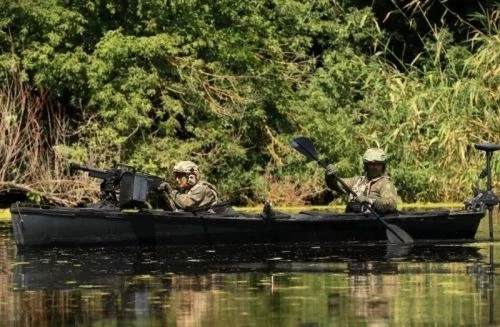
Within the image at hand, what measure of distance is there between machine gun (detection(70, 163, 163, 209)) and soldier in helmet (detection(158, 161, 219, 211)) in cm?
42

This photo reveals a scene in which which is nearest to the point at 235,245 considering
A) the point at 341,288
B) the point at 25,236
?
the point at 25,236

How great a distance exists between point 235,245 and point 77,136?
10287mm

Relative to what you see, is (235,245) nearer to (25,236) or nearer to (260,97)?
(25,236)

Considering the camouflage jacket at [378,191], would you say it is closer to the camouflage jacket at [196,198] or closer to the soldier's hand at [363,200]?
the soldier's hand at [363,200]

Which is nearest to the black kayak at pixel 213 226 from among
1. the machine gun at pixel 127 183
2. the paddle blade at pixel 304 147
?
the machine gun at pixel 127 183

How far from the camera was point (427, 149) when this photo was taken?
103ft

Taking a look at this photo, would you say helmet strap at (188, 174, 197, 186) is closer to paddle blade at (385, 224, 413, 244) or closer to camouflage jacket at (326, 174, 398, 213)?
camouflage jacket at (326, 174, 398, 213)

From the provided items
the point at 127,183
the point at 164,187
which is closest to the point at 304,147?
the point at 164,187

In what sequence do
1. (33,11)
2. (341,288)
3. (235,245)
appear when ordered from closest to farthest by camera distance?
(341,288) < (235,245) < (33,11)

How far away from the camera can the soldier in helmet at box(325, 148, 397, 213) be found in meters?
22.5

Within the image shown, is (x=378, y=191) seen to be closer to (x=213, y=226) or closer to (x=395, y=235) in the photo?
(x=395, y=235)

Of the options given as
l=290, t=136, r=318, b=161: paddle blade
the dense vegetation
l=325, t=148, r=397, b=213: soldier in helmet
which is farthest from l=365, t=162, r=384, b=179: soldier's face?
the dense vegetation

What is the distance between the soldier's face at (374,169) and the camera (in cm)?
2270

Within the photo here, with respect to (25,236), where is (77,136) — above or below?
above
